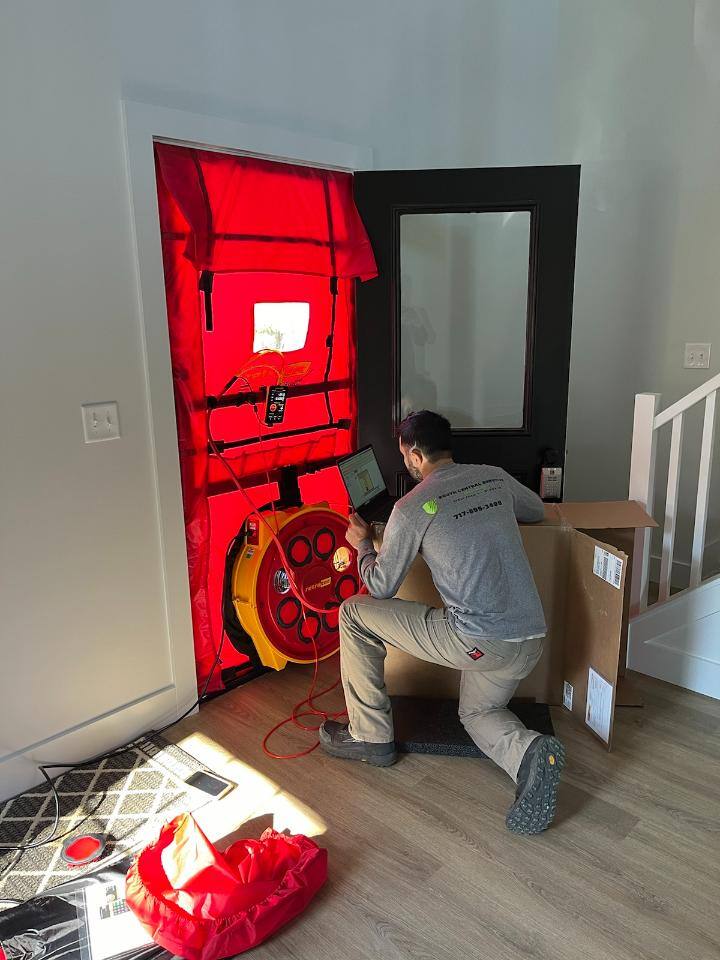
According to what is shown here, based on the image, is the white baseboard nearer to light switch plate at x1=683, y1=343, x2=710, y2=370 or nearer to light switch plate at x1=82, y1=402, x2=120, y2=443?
light switch plate at x1=82, y1=402, x2=120, y2=443

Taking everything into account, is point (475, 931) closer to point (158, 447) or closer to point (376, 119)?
point (158, 447)

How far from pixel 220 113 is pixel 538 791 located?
2.32 m

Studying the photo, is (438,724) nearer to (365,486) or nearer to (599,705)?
(599,705)

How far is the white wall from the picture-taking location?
6.88 feet

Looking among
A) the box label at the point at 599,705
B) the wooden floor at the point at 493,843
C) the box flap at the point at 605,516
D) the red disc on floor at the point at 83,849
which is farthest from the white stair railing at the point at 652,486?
the red disc on floor at the point at 83,849

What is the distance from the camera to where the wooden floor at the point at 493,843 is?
5.63 feet

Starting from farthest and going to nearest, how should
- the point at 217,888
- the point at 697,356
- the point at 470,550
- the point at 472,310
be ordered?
the point at 697,356
the point at 472,310
the point at 470,550
the point at 217,888

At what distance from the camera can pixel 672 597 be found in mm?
2746

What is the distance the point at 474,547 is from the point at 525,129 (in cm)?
213

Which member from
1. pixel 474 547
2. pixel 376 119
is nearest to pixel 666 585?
pixel 474 547

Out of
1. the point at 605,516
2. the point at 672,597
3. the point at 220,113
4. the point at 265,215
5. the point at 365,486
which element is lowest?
the point at 672,597

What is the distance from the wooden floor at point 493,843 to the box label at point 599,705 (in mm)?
71

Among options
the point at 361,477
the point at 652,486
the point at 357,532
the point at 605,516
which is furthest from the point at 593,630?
the point at 361,477

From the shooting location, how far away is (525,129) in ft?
10.6
